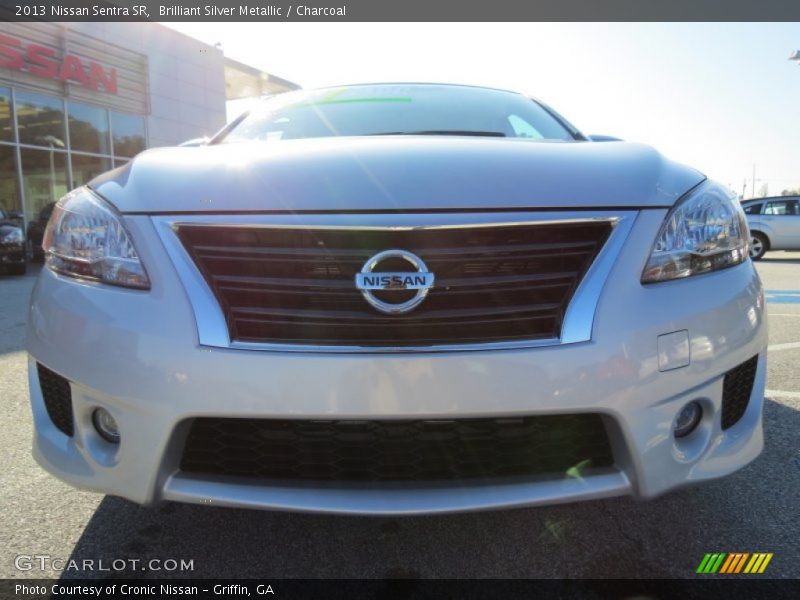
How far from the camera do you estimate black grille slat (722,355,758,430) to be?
1.39 m

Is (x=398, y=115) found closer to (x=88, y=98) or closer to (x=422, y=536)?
(x=422, y=536)

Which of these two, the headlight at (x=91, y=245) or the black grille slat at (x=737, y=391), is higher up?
the headlight at (x=91, y=245)

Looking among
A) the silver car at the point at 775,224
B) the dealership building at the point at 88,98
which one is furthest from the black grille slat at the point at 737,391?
the dealership building at the point at 88,98

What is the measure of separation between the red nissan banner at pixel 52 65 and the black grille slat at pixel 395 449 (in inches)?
601

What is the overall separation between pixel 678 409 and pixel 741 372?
0.29m

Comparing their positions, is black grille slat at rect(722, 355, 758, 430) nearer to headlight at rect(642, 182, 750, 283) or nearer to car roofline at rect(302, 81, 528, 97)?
headlight at rect(642, 182, 750, 283)

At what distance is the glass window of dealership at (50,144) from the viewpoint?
42.8ft

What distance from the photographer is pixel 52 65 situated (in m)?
13.8

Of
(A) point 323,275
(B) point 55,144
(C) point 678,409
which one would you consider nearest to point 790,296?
(C) point 678,409

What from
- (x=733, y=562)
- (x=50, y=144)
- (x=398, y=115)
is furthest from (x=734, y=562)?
(x=50, y=144)

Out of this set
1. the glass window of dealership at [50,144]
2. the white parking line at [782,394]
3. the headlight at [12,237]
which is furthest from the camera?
the glass window of dealership at [50,144]

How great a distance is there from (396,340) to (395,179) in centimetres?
39

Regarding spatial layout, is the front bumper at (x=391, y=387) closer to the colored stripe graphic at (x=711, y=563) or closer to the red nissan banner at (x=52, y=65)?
the colored stripe graphic at (x=711, y=563)

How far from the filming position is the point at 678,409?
1.27m
